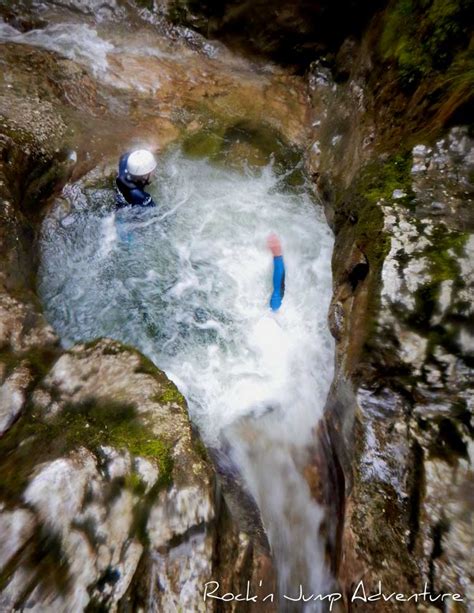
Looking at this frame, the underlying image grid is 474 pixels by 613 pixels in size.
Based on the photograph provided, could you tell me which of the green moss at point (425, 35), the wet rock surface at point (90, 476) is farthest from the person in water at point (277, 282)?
the green moss at point (425, 35)

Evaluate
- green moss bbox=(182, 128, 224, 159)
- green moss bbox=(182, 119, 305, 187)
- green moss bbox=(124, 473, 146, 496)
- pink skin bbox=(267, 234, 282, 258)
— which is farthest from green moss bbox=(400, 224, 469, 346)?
green moss bbox=(182, 128, 224, 159)

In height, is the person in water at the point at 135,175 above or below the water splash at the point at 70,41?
below

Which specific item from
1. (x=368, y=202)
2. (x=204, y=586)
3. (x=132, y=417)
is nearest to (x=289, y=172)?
(x=368, y=202)

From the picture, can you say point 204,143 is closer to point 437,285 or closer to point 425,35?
point 425,35

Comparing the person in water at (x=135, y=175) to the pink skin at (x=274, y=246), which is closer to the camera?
the person in water at (x=135, y=175)

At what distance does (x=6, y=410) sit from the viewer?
290 cm

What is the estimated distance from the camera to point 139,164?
5109 millimetres

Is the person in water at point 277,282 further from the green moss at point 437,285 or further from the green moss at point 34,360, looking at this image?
the green moss at point 34,360

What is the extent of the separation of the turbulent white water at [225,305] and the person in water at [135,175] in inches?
12.7

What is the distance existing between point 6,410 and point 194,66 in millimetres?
7641

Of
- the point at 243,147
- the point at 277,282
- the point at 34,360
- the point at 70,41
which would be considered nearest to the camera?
the point at 34,360

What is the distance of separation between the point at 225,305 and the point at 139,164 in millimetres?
2258

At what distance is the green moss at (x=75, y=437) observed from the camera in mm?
2529

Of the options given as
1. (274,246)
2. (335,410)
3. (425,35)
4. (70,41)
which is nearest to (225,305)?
(274,246)
